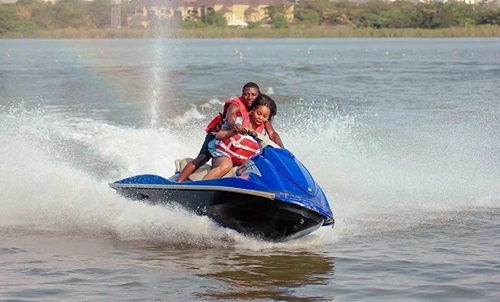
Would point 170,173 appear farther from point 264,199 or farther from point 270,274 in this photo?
point 270,274

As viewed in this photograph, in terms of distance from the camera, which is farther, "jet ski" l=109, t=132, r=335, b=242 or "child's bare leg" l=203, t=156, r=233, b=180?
"child's bare leg" l=203, t=156, r=233, b=180

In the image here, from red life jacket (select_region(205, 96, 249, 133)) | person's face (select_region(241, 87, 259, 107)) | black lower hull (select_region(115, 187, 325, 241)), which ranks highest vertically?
person's face (select_region(241, 87, 259, 107))

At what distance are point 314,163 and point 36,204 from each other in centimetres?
396

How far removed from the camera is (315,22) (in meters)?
86.2

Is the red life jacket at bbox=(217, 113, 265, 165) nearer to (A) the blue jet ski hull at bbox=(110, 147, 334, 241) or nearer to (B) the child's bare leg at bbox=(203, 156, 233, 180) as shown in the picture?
(B) the child's bare leg at bbox=(203, 156, 233, 180)

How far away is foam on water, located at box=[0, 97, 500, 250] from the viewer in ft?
29.7

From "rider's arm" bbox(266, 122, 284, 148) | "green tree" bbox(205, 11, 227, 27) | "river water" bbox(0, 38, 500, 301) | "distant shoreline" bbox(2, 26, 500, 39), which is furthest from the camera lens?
"green tree" bbox(205, 11, 227, 27)

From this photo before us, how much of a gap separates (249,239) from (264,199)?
0.62 meters

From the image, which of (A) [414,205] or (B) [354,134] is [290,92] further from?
(A) [414,205]

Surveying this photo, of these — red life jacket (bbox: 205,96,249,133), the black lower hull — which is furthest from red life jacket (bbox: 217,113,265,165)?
the black lower hull

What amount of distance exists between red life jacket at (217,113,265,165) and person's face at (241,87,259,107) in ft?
0.37

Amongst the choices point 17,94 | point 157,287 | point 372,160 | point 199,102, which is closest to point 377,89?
point 199,102

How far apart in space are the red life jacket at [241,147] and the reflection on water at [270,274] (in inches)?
32.9

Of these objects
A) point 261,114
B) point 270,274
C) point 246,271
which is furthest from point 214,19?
point 270,274
